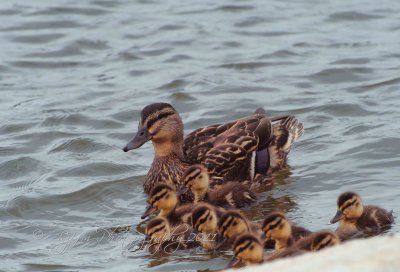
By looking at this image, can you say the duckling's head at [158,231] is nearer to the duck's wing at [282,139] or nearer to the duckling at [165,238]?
the duckling at [165,238]

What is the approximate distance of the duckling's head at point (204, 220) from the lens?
780cm

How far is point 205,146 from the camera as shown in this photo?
9500mm

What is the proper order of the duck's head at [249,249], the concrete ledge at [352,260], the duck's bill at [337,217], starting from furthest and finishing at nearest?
the duck's bill at [337,217] → the duck's head at [249,249] → the concrete ledge at [352,260]

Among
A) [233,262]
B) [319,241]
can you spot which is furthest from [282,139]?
[319,241]

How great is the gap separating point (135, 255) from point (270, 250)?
907 millimetres

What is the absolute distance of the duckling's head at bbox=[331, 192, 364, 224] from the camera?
786cm

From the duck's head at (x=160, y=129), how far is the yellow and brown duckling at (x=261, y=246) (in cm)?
247

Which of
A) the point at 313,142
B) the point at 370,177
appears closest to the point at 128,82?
the point at 313,142

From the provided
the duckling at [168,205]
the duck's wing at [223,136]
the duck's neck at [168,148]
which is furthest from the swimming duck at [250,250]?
the duck's neck at [168,148]

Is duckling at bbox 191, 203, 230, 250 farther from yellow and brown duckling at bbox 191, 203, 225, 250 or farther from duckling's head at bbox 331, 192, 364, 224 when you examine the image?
duckling's head at bbox 331, 192, 364, 224

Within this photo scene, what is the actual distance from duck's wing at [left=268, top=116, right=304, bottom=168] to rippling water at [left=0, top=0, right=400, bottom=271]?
0.13 metres

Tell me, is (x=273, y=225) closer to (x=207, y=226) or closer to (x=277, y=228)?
(x=277, y=228)

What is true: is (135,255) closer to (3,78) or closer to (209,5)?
(3,78)

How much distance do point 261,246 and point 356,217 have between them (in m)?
1.07
